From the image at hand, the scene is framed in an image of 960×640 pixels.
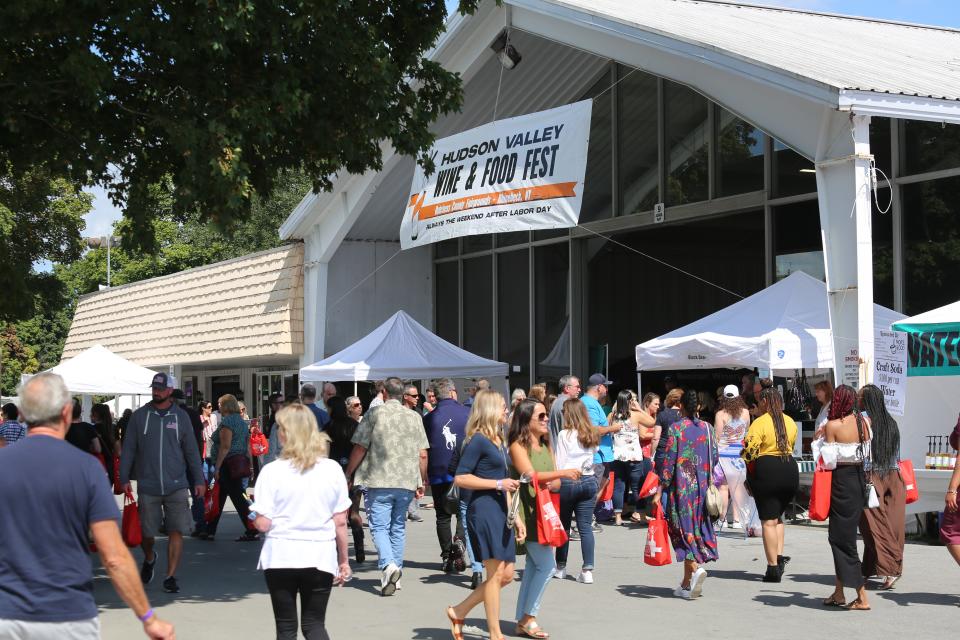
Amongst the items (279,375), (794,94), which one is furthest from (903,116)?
(279,375)

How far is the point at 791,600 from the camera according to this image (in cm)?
937

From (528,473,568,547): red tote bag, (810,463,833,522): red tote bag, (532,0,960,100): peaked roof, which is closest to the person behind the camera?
(528,473,568,547): red tote bag

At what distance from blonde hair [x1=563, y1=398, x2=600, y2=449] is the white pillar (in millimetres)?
3541

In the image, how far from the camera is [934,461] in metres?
12.7

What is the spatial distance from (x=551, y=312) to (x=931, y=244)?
28.7 ft

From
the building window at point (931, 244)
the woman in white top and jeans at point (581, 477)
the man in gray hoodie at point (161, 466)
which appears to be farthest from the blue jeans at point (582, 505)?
the building window at point (931, 244)

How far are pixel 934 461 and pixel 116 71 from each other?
9.33 m

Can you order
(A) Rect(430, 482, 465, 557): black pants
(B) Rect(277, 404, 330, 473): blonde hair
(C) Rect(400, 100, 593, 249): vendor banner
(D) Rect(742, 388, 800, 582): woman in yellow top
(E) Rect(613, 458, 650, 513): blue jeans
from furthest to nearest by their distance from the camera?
(C) Rect(400, 100, 593, 249): vendor banner → (E) Rect(613, 458, 650, 513): blue jeans → (A) Rect(430, 482, 465, 557): black pants → (D) Rect(742, 388, 800, 582): woman in yellow top → (B) Rect(277, 404, 330, 473): blonde hair

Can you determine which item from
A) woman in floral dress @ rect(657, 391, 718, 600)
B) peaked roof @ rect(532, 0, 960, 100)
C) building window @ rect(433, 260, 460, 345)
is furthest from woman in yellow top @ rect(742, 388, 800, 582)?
building window @ rect(433, 260, 460, 345)

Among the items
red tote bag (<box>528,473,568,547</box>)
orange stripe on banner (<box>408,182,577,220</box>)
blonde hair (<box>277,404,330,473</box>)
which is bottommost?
red tote bag (<box>528,473,568,547</box>)

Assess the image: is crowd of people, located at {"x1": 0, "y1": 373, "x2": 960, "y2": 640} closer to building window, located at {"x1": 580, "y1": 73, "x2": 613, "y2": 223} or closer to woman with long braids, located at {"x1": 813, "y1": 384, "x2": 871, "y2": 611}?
woman with long braids, located at {"x1": 813, "y1": 384, "x2": 871, "y2": 611}

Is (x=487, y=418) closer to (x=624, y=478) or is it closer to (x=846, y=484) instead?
(x=846, y=484)

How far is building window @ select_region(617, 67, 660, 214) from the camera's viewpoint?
798 inches

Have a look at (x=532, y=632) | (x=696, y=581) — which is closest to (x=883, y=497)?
(x=696, y=581)
